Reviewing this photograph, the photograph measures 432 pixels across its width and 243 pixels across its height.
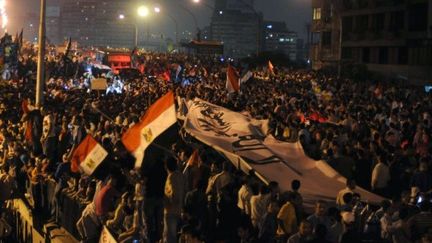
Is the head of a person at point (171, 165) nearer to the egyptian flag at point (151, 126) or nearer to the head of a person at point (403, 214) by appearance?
the egyptian flag at point (151, 126)

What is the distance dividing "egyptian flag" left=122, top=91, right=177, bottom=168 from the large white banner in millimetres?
1303

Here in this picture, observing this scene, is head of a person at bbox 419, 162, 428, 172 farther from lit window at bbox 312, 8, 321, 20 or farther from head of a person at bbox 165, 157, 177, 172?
lit window at bbox 312, 8, 321, 20

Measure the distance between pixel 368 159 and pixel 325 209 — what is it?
3795 mm

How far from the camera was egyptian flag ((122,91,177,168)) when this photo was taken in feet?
31.6

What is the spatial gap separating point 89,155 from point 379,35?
4599cm

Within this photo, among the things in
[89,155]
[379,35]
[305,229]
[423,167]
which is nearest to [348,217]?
[305,229]

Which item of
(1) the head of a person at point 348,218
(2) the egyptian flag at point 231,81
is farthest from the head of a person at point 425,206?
(2) the egyptian flag at point 231,81

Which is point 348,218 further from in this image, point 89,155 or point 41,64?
point 41,64

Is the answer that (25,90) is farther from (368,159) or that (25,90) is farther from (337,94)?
(368,159)

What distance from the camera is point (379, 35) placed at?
175ft

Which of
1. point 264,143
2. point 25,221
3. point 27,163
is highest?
point 264,143

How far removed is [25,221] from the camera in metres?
13.2

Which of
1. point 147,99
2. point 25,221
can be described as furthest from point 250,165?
point 147,99

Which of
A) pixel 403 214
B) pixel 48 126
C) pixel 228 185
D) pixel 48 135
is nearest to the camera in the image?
pixel 403 214
